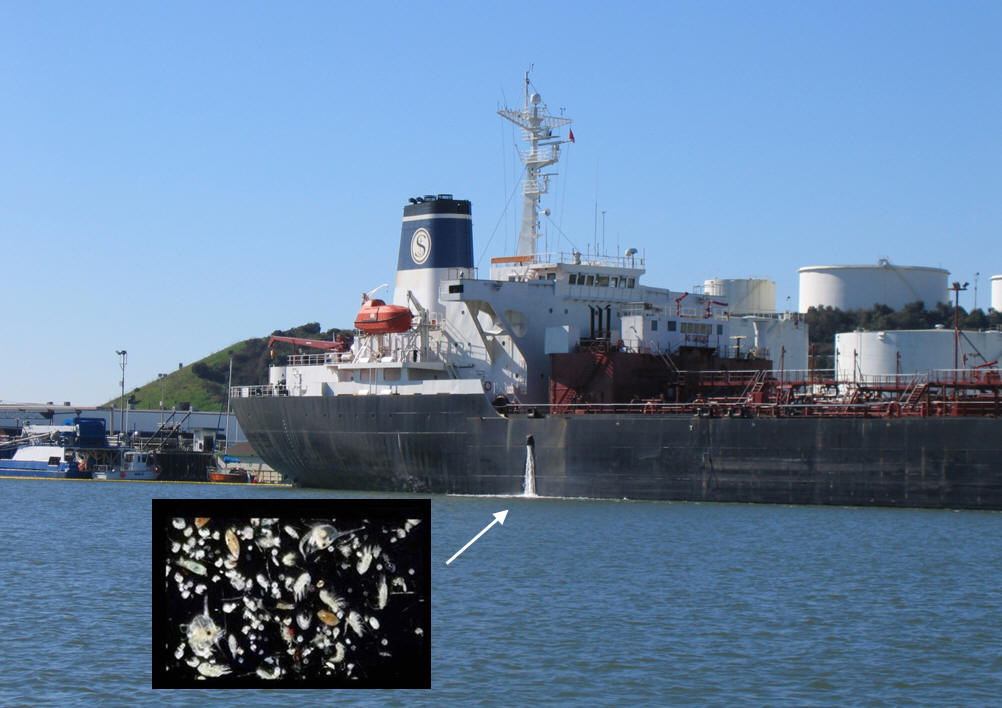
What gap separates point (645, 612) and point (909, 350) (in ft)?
132

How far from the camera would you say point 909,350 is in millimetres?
54781

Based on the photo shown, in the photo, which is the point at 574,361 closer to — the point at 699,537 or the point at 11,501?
the point at 699,537

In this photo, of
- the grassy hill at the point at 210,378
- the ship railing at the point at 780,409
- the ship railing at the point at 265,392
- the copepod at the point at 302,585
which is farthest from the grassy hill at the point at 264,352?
the copepod at the point at 302,585

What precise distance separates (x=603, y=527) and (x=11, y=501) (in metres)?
24.4

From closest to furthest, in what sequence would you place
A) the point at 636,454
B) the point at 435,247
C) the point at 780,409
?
the point at 780,409, the point at 636,454, the point at 435,247

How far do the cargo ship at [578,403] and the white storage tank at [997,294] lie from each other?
45568mm

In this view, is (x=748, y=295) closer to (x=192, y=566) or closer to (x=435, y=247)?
(x=435, y=247)

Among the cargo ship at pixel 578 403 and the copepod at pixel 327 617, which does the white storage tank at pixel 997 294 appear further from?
the copepod at pixel 327 617

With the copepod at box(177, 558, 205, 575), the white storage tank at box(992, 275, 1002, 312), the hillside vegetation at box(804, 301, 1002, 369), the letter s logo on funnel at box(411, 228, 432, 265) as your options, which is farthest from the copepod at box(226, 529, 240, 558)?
the white storage tank at box(992, 275, 1002, 312)

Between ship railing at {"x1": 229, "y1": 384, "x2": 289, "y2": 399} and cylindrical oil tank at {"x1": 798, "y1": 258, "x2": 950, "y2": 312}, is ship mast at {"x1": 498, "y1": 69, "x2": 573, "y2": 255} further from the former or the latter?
cylindrical oil tank at {"x1": 798, "y1": 258, "x2": 950, "y2": 312}

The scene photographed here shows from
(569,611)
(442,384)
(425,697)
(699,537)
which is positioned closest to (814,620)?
(569,611)

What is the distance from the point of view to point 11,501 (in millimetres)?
43031

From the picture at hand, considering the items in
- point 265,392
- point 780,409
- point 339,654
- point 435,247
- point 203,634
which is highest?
point 435,247

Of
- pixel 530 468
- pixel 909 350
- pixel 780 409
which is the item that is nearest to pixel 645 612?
pixel 780 409
